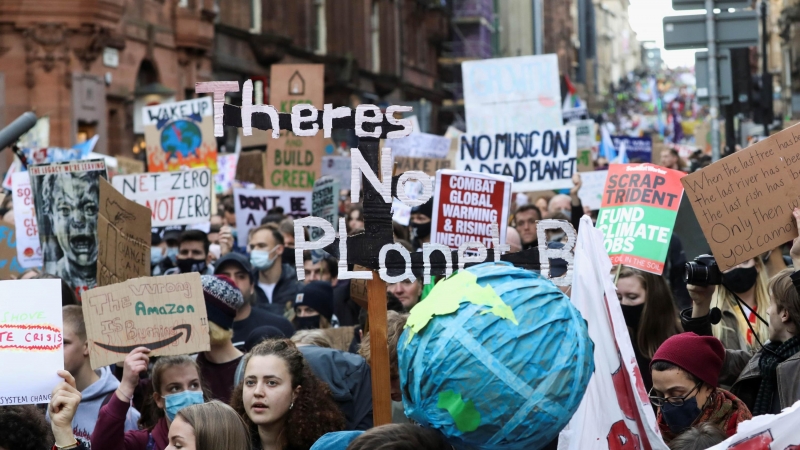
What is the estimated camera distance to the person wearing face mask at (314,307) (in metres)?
7.54

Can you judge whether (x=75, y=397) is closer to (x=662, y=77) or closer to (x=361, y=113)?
(x=361, y=113)

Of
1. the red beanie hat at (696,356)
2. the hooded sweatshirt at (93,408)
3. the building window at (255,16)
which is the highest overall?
the building window at (255,16)

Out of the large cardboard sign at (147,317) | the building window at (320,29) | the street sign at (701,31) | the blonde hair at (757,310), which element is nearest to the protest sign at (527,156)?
the street sign at (701,31)

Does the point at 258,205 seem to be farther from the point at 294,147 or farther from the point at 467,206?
the point at 467,206

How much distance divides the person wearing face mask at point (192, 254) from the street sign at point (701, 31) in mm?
3828

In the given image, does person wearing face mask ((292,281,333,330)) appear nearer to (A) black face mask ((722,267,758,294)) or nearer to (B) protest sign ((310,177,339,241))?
(B) protest sign ((310,177,339,241))

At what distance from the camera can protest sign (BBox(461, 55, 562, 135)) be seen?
38.9 feet

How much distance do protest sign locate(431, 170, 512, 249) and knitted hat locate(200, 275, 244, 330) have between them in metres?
1.68

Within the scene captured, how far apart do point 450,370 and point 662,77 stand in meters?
160

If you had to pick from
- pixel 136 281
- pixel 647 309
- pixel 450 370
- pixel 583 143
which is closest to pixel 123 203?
pixel 136 281

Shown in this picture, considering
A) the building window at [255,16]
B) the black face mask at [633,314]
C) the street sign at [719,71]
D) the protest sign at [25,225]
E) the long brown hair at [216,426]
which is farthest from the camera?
the building window at [255,16]

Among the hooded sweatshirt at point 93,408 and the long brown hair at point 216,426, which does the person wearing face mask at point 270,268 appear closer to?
the hooded sweatshirt at point 93,408

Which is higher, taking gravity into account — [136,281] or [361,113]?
[361,113]

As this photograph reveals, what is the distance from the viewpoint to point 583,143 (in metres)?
17.1
